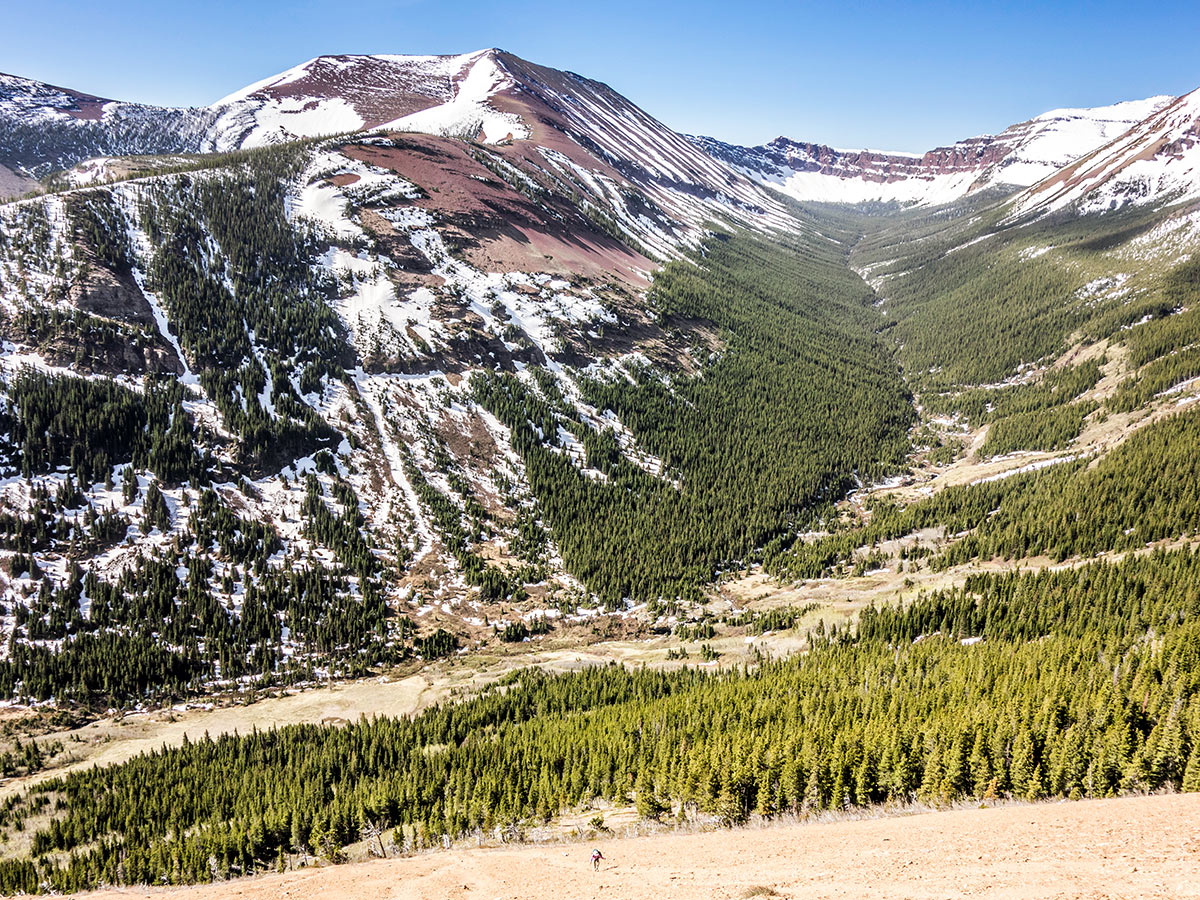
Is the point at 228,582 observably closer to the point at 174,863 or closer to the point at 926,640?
the point at 174,863

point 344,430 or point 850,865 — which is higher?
point 344,430

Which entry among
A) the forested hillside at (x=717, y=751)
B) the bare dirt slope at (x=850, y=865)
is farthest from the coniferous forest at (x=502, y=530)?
the bare dirt slope at (x=850, y=865)

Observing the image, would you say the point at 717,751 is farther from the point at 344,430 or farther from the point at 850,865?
the point at 344,430

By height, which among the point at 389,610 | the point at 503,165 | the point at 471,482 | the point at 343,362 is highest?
the point at 503,165

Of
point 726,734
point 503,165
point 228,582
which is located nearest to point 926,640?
point 726,734

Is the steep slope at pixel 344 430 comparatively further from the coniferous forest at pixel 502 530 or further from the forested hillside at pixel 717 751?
the forested hillside at pixel 717 751

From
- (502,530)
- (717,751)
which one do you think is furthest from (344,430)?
(717,751)

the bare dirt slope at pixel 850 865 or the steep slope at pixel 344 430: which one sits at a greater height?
the steep slope at pixel 344 430

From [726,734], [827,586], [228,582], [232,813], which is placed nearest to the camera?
[232,813]
